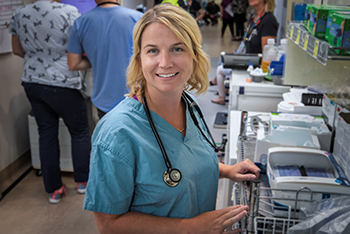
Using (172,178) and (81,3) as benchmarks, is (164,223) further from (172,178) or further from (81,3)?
(81,3)

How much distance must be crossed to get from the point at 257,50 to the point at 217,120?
147 centimetres

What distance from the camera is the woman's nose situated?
1121mm

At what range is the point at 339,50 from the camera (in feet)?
3.67

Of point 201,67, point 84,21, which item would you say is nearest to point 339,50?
point 201,67

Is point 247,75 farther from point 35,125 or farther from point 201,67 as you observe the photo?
point 35,125

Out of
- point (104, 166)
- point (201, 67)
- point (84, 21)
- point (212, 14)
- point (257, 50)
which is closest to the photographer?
point (104, 166)

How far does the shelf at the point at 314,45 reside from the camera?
3.69 ft

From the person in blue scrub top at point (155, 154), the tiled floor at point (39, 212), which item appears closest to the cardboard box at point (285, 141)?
the person in blue scrub top at point (155, 154)

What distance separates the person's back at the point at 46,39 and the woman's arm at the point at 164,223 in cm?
189

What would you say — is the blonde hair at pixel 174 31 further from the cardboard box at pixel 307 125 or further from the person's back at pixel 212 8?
the person's back at pixel 212 8

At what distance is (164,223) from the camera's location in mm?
1075

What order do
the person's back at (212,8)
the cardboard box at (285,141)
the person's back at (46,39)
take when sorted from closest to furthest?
the cardboard box at (285,141) → the person's back at (46,39) → the person's back at (212,8)

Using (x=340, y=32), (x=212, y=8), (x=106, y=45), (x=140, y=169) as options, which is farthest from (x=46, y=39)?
(x=212, y=8)

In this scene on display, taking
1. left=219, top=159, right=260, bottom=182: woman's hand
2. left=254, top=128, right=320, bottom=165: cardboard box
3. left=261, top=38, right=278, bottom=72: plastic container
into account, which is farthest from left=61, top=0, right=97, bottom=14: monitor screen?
left=219, top=159, right=260, bottom=182: woman's hand
